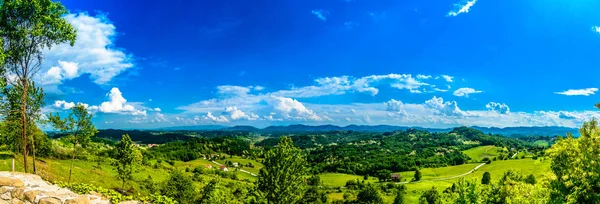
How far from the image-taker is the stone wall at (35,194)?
15.2m

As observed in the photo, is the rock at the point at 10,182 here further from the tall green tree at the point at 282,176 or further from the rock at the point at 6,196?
the tall green tree at the point at 282,176

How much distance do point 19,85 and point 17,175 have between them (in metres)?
12.9

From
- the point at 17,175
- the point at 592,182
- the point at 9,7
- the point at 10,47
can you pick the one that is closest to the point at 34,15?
the point at 9,7

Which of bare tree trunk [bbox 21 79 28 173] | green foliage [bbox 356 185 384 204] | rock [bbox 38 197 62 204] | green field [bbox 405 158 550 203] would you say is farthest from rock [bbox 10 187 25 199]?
green field [bbox 405 158 550 203]

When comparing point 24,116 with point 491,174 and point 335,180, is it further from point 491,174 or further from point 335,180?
point 491,174

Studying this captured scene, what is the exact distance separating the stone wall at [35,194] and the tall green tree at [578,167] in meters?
24.7

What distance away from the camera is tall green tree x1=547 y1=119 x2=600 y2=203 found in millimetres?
18391

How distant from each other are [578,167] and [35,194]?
28.2m

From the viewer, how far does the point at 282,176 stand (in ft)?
87.5

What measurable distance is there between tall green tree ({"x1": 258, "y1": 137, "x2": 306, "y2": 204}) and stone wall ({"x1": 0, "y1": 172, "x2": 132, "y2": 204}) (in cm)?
1285

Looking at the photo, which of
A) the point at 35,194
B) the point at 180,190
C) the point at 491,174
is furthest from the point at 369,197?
the point at 35,194

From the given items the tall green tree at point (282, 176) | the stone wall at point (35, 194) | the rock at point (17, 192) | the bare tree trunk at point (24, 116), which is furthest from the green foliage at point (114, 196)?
the bare tree trunk at point (24, 116)

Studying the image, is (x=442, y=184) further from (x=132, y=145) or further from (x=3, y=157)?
(x=3, y=157)

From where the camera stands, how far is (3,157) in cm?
4462
